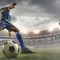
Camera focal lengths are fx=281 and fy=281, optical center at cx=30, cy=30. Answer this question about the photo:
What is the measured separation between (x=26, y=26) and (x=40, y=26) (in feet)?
0.77

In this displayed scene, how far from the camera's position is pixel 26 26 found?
4.66 metres

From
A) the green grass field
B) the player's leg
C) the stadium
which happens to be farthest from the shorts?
the green grass field

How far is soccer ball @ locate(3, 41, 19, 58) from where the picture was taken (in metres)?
4.61

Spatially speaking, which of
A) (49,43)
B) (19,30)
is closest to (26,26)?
(19,30)

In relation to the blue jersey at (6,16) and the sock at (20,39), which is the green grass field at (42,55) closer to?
the sock at (20,39)

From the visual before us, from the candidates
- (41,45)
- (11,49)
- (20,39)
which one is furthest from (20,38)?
(41,45)

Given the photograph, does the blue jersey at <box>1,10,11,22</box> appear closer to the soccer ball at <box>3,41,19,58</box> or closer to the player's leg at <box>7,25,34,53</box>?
the player's leg at <box>7,25,34,53</box>

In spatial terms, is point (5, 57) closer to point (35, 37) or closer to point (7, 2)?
point (35, 37)

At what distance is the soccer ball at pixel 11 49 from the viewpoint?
461cm

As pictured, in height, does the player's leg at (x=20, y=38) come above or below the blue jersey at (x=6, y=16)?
below

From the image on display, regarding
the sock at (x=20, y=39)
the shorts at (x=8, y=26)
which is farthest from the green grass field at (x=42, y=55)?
the shorts at (x=8, y=26)

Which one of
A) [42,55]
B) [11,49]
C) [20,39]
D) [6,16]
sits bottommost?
[42,55]

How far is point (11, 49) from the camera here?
461 cm

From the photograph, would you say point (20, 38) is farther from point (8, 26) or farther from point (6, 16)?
point (6, 16)
